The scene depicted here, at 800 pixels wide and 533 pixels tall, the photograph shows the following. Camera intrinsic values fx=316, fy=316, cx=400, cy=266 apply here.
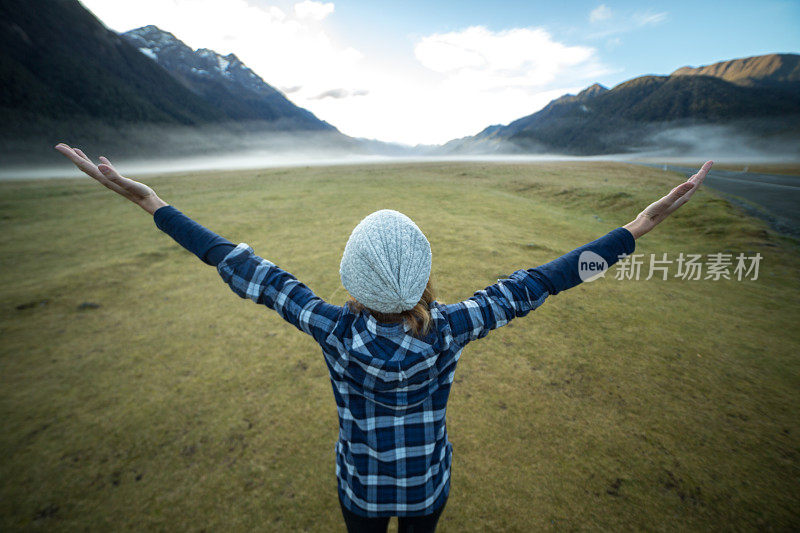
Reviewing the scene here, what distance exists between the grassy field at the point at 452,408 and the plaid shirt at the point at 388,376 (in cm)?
114

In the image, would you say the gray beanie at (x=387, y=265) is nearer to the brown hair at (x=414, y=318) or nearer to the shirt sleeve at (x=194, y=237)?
the brown hair at (x=414, y=318)

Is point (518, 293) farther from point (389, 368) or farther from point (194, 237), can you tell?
point (194, 237)

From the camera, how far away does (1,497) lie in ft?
7.59

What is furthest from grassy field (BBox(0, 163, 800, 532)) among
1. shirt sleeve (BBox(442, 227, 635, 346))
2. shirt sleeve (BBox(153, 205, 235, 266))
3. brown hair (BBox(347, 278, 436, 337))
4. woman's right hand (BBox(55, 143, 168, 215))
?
woman's right hand (BBox(55, 143, 168, 215))

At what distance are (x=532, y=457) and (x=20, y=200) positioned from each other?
83.8 ft

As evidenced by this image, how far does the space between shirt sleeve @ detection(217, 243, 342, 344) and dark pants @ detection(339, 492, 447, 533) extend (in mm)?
891

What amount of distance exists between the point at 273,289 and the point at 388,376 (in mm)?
702

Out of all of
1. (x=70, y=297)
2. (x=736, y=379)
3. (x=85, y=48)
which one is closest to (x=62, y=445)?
(x=70, y=297)

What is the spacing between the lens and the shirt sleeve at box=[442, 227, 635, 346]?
4.63 feet

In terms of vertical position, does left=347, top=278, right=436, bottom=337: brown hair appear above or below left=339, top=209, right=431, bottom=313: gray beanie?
below

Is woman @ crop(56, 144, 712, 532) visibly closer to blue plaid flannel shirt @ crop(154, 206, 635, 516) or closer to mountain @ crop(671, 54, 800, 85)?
blue plaid flannel shirt @ crop(154, 206, 635, 516)

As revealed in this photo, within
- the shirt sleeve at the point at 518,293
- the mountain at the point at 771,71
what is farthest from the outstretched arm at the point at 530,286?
the mountain at the point at 771,71

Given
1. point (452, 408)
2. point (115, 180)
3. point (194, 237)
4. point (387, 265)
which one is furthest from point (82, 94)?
point (387, 265)

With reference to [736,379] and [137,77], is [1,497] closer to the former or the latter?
[736,379]
